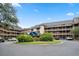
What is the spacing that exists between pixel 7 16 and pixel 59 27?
1.02 metres

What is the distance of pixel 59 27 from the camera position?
16.1 feet

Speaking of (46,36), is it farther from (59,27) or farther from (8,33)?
(8,33)

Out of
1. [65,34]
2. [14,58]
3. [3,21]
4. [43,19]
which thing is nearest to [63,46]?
[65,34]

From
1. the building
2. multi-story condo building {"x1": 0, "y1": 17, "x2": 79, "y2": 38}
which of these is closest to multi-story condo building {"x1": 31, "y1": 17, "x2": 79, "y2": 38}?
multi-story condo building {"x1": 0, "y1": 17, "x2": 79, "y2": 38}

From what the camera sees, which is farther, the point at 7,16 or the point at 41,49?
the point at 7,16

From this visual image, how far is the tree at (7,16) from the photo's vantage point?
15.8 ft

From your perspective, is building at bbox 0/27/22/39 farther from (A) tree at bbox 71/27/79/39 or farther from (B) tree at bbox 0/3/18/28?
(A) tree at bbox 71/27/79/39

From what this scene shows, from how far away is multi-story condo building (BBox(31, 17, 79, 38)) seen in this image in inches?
190

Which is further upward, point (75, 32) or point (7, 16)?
point (7, 16)

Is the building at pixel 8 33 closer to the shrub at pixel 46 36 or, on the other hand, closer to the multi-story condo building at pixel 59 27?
the multi-story condo building at pixel 59 27

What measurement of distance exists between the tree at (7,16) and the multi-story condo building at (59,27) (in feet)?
1.35

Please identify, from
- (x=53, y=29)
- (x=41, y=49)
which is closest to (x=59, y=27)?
(x=53, y=29)

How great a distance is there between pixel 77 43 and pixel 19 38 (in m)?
1.10

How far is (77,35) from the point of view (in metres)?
4.83
